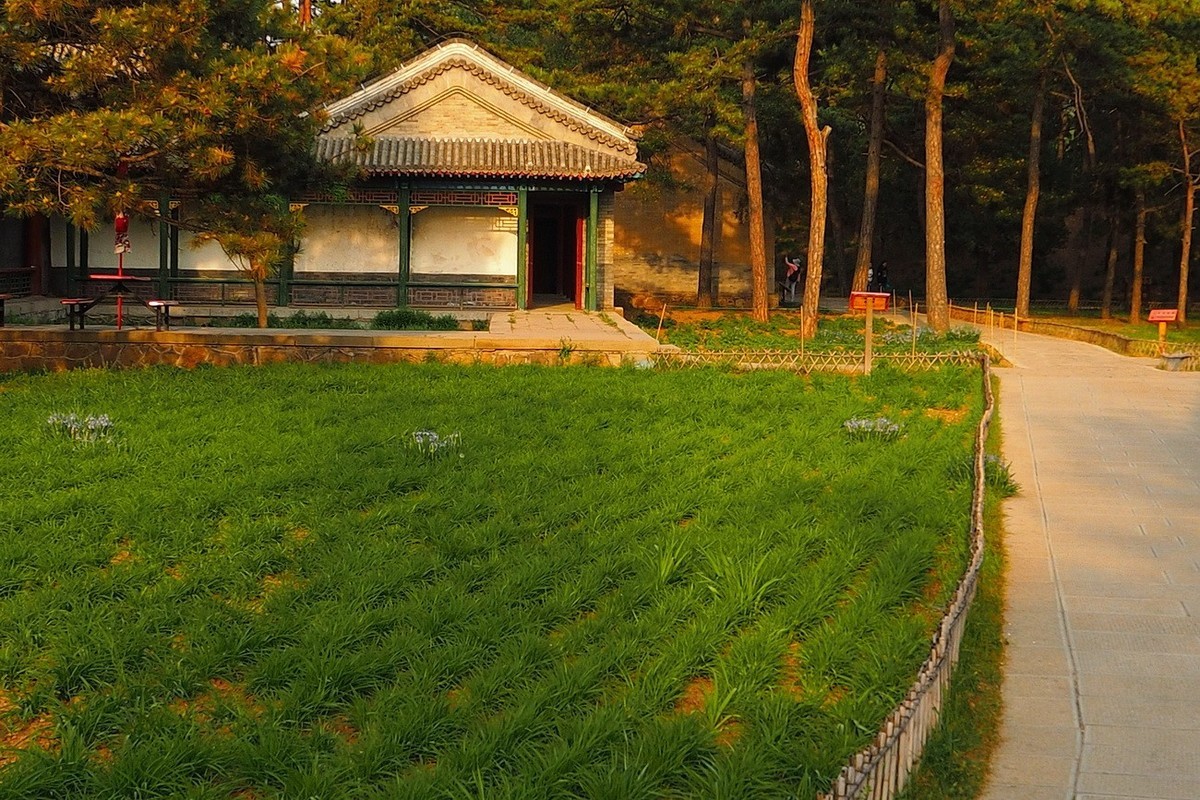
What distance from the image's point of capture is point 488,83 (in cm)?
2547

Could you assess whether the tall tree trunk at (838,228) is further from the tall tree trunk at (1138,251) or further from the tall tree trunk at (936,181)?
the tall tree trunk at (936,181)

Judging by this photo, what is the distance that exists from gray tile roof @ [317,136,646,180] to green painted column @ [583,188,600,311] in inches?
26.7

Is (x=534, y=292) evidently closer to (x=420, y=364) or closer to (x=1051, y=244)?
(x=420, y=364)

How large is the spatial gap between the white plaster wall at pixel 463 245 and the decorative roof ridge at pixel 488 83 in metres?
2.44

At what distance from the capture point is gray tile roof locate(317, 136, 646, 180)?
77.2ft

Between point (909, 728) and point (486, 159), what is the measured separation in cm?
2063

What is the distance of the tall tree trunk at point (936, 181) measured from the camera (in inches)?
1017

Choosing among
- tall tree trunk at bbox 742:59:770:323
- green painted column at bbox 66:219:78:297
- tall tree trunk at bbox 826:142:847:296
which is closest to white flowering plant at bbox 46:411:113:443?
green painted column at bbox 66:219:78:297

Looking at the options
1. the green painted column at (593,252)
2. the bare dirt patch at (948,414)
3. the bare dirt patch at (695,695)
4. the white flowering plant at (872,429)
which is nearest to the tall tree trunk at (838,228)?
the green painted column at (593,252)

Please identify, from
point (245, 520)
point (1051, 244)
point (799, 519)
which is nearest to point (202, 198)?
point (245, 520)

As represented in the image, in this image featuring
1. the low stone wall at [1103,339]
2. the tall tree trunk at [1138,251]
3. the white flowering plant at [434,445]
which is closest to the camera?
the white flowering plant at [434,445]

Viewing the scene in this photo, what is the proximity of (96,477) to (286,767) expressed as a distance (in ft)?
14.4

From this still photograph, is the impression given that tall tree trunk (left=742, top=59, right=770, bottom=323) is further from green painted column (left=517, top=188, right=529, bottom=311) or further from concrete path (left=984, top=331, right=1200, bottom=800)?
concrete path (left=984, top=331, right=1200, bottom=800)

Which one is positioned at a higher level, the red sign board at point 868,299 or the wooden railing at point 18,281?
the red sign board at point 868,299
